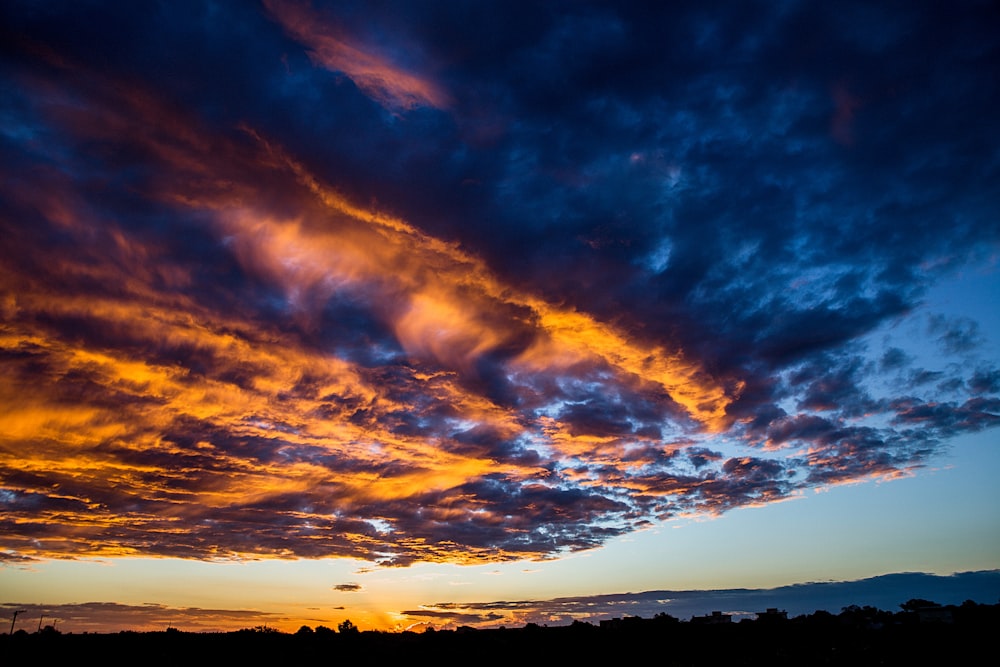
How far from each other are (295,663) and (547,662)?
4539 centimetres

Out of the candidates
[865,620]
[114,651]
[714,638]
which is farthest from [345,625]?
[865,620]

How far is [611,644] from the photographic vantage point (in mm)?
114688

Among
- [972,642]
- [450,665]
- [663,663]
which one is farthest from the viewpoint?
[450,665]

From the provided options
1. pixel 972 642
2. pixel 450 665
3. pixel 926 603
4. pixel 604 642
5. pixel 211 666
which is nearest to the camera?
pixel 972 642

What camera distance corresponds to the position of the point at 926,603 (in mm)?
169125

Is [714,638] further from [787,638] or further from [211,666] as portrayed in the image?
[211,666]

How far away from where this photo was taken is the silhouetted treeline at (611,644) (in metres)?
86.3

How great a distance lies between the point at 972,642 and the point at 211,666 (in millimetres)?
123475

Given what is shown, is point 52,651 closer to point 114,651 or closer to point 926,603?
point 114,651

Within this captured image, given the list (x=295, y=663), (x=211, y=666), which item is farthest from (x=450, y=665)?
(x=211, y=666)

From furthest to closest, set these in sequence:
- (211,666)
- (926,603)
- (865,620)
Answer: (926,603), (865,620), (211,666)

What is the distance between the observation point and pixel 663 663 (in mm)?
93625

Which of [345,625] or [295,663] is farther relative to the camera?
[345,625]

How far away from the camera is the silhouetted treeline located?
283 feet
